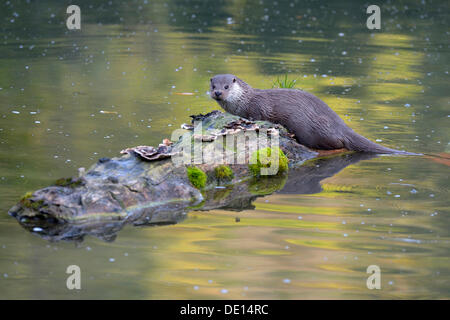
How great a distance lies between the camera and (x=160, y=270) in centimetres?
496

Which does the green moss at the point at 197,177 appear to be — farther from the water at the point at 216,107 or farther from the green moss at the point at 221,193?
the water at the point at 216,107

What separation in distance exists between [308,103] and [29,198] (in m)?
3.60

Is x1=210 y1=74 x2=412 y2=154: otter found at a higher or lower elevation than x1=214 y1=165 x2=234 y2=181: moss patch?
higher

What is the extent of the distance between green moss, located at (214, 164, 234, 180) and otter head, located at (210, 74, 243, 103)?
128cm

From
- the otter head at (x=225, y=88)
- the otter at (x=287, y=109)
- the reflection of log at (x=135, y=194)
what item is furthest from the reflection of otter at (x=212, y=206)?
the otter head at (x=225, y=88)

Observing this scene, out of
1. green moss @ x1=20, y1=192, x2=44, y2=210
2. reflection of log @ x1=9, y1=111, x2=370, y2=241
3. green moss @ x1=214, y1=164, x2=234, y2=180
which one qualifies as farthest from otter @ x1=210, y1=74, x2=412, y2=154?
green moss @ x1=20, y1=192, x2=44, y2=210

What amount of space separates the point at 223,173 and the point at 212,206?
553 millimetres

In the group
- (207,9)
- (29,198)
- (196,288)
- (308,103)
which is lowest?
(196,288)

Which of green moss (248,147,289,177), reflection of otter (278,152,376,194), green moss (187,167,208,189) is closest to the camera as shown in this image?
green moss (187,167,208,189)

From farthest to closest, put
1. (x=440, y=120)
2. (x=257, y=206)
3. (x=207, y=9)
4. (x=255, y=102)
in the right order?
(x=207, y=9), (x=440, y=120), (x=255, y=102), (x=257, y=206)

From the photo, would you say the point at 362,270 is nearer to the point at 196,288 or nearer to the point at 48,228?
the point at 196,288

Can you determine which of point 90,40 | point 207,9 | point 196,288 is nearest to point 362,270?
point 196,288

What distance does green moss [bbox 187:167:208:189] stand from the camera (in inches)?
247

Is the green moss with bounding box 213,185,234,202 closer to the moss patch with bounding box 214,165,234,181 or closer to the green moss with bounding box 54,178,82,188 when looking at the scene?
the moss patch with bounding box 214,165,234,181
